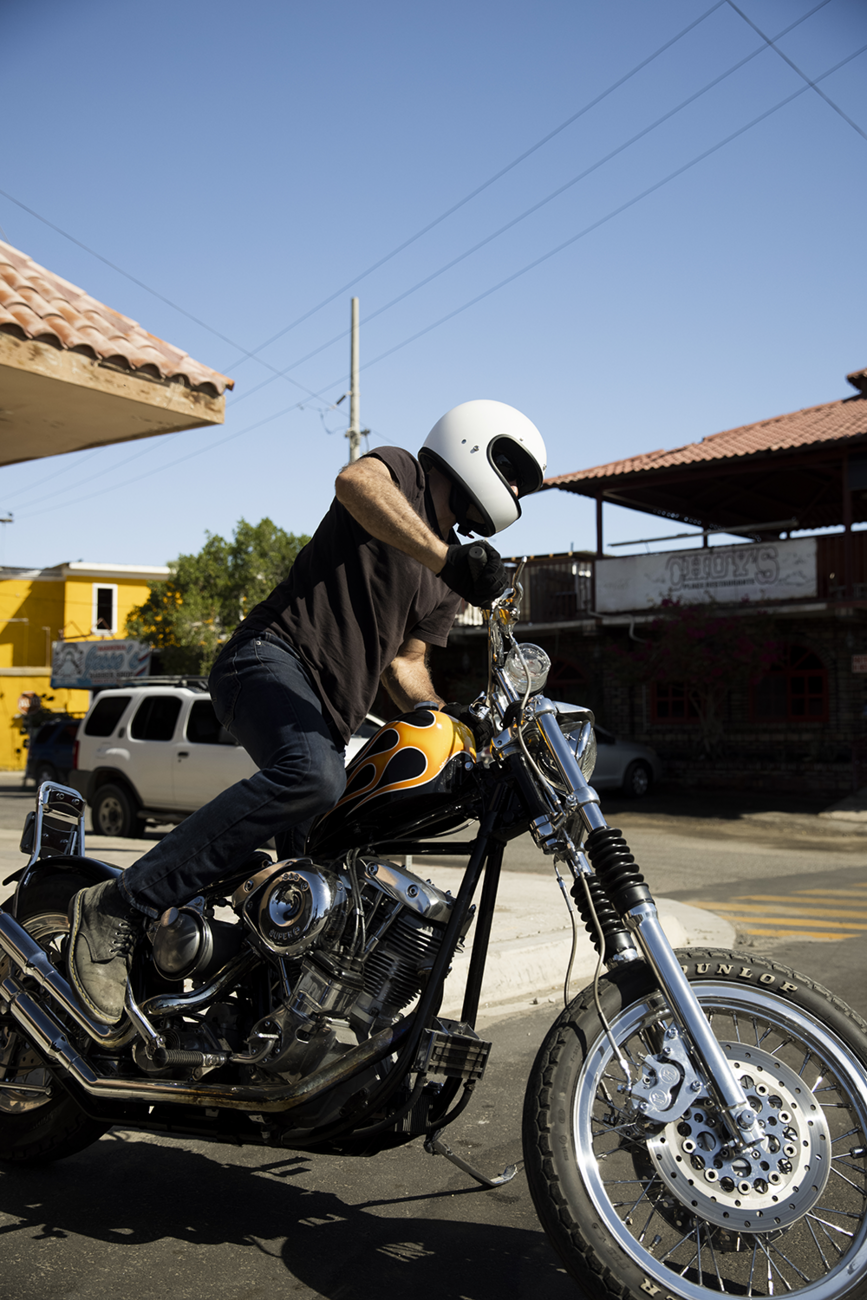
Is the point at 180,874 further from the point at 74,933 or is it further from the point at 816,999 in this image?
the point at 816,999

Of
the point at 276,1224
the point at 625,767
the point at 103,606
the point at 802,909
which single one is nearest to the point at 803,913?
the point at 802,909

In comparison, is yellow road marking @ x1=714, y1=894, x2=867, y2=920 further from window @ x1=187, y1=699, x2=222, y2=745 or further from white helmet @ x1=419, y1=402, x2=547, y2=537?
window @ x1=187, y1=699, x2=222, y2=745

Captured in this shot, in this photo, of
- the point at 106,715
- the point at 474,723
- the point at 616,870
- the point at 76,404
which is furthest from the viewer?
the point at 106,715

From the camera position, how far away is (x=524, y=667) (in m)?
2.47

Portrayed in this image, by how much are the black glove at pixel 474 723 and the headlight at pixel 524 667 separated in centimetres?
12

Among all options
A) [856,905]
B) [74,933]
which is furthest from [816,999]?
[856,905]

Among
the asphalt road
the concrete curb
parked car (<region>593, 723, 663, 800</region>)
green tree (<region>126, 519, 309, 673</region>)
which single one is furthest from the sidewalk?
green tree (<region>126, 519, 309, 673</region>)

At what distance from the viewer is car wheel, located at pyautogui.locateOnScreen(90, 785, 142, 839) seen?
14.0 metres

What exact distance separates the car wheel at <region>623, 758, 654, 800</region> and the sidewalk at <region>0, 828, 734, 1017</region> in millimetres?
12957

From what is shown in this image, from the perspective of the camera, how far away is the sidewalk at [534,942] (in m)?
5.20

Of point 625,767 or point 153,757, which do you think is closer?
point 153,757

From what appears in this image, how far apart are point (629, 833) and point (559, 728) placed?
13548 millimetres

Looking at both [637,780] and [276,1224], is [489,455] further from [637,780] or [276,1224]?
[637,780]

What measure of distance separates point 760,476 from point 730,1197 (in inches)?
992
